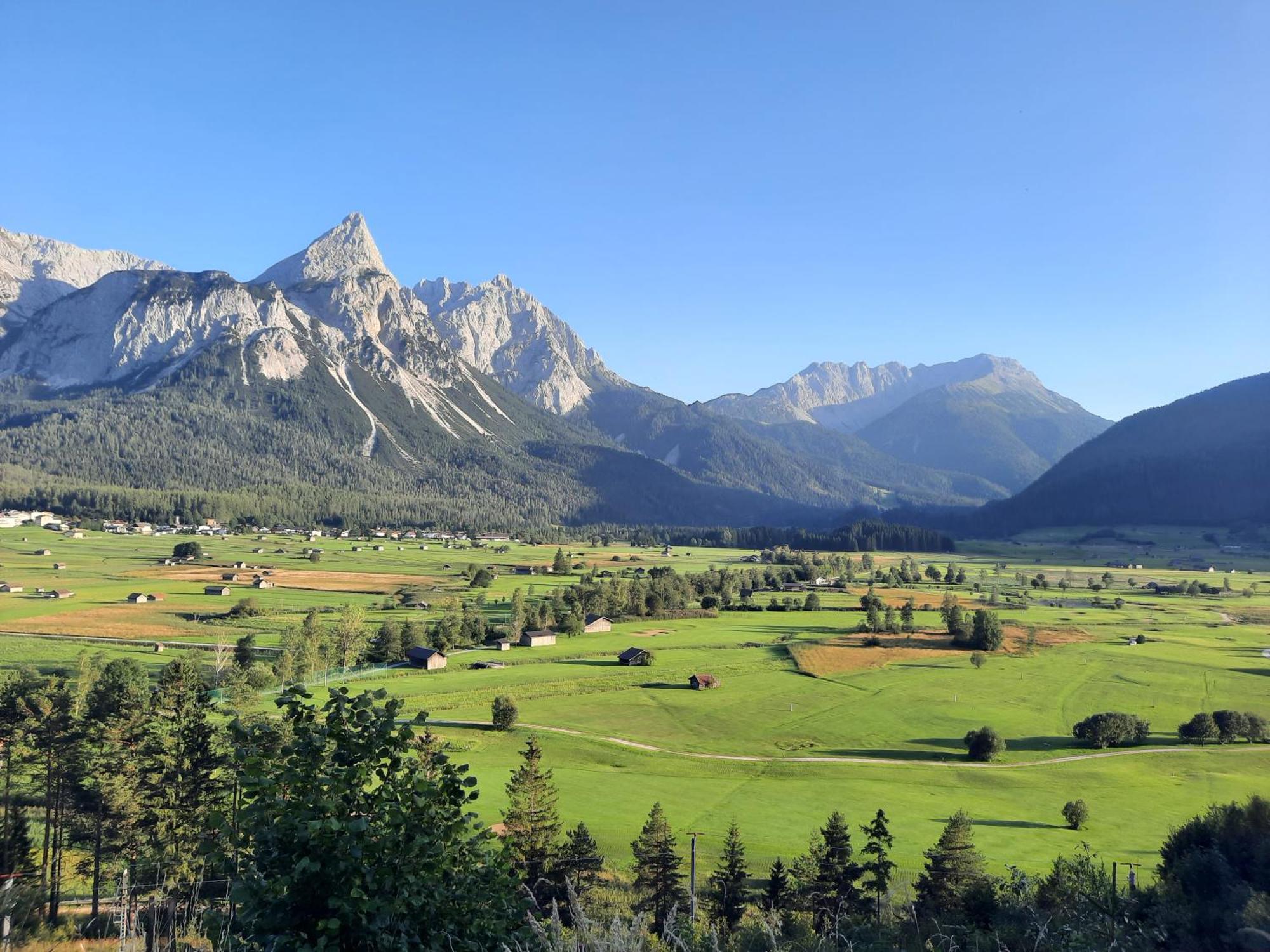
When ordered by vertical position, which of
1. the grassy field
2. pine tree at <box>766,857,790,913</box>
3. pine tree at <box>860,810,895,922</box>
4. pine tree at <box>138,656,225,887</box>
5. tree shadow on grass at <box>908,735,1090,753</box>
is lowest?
tree shadow on grass at <box>908,735,1090,753</box>

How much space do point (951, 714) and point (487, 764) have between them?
37993 millimetres

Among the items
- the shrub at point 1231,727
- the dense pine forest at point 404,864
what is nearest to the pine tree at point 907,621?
the shrub at point 1231,727

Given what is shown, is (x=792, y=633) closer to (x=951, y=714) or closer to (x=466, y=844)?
(x=951, y=714)

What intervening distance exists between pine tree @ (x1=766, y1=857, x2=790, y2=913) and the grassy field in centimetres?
375

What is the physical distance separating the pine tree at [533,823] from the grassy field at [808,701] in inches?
161

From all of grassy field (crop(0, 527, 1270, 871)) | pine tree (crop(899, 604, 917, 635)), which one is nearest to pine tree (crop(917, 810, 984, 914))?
grassy field (crop(0, 527, 1270, 871))

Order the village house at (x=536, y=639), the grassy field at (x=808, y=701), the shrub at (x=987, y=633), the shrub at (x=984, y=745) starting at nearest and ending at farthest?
the grassy field at (x=808, y=701) → the shrub at (x=984, y=745) → the shrub at (x=987, y=633) → the village house at (x=536, y=639)

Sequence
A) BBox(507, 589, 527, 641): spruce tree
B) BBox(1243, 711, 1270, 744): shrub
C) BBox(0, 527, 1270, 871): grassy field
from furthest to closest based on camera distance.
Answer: BBox(507, 589, 527, 641): spruce tree, BBox(1243, 711, 1270, 744): shrub, BBox(0, 527, 1270, 871): grassy field

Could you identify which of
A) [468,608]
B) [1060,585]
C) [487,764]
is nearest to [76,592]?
[468,608]

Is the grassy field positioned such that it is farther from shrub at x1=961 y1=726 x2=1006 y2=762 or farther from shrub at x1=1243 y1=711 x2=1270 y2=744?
shrub at x1=1243 y1=711 x2=1270 y2=744

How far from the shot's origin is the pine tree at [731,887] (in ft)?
92.9

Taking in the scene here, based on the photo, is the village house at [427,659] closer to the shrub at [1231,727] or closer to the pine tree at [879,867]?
the pine tree at [879,867]

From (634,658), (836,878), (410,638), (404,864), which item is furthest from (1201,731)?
(410,638)

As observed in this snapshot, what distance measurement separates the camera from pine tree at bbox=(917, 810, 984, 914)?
1104 inches
